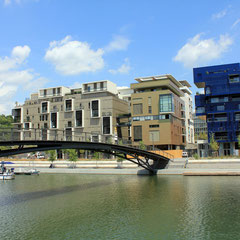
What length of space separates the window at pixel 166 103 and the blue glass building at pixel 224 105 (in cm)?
1002

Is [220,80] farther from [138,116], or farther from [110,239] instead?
[110,239]

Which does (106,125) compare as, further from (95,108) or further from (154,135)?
(154,135)

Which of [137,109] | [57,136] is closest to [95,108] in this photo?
[137,109]

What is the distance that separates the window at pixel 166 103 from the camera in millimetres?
87188

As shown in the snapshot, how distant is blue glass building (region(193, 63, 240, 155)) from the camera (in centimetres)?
8112

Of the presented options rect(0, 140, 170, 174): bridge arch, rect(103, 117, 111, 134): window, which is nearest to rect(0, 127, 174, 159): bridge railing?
rect(0, 140, 170, 174): bridge arch

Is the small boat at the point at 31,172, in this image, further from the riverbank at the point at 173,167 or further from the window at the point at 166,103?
the window at the point at 166,103

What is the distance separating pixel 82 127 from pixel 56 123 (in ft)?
33.6

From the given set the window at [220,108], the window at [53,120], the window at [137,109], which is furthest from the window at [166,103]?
the window at [53,120]

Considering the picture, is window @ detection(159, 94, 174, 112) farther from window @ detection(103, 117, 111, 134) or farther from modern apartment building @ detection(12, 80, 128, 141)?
window @ detection(103, 117, 111, 134)

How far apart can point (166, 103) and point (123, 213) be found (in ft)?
205

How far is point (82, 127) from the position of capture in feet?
325

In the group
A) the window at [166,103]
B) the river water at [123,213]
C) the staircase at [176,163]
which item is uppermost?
the window at [166,103]

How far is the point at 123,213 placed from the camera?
93.1 feet
